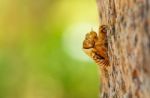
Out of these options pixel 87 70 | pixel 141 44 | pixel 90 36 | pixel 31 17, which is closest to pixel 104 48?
pixel 90 36

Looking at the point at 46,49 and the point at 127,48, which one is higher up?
the point at 127,48

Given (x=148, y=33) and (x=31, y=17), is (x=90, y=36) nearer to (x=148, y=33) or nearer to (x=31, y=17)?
(x=148, y=33)

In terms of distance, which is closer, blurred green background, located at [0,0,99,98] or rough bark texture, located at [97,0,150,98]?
rough bark texture, located at [97,0,150,98]

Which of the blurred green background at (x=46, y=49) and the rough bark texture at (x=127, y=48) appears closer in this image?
the rough bark texture at (x=127, y=48)

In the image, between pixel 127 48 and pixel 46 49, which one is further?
pixel 46 49
